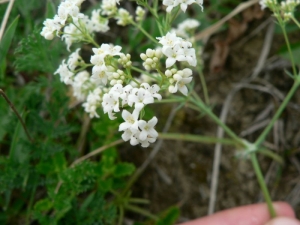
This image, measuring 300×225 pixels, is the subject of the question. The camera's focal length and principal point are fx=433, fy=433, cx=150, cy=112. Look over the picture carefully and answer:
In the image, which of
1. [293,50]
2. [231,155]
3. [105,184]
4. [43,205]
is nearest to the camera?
[43,205]

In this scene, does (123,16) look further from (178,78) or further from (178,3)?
(178,78)

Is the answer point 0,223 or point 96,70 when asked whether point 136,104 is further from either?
point 0,223

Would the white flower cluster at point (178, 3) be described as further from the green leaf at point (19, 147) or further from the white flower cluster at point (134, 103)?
the green leaf at point (19, 147)

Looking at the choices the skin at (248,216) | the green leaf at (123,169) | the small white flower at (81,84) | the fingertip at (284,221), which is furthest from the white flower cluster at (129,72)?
the skin at (248,216)

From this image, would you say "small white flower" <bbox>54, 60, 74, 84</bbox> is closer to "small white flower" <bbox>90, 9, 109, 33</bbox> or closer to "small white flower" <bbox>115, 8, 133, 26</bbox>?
"small white flower" <bbox>90, 9, 109, 33</bbox>

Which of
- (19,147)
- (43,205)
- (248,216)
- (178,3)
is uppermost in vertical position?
(178,3)

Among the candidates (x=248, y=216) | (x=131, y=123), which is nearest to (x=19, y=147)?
(x=131, y=123)

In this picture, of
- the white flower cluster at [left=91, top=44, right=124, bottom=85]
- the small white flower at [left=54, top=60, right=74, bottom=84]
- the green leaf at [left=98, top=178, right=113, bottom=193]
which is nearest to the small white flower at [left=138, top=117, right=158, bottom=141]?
the white flower cluster at [left=91, top=44, right=124, bottom=85]

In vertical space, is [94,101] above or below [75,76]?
below
